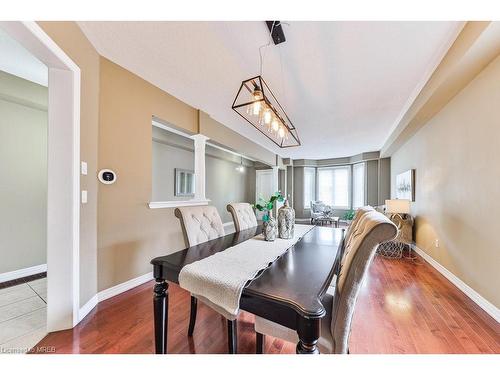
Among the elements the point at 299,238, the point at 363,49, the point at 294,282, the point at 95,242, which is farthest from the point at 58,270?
the point at 363,49

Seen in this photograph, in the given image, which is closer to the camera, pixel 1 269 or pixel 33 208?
pixel 1 269

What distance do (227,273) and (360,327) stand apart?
1.39 metres

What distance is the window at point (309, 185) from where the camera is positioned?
810 centimetres

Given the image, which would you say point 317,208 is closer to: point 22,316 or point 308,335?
point 308,335

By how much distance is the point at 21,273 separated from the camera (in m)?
2.48

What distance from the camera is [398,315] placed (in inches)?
71.6

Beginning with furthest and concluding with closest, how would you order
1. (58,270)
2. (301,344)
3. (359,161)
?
1. (359,161)
2. (58,270)
3. (301,344)

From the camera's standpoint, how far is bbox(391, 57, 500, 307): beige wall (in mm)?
1772

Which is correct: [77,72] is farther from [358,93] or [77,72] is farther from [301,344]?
[358,93]

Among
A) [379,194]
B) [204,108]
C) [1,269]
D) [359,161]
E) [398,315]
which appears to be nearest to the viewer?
[398,315]

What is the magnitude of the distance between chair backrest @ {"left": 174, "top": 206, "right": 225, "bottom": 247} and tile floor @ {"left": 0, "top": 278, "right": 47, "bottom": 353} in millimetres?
1301

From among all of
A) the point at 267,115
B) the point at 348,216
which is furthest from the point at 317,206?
the point at 267,115

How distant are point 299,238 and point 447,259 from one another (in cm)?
225

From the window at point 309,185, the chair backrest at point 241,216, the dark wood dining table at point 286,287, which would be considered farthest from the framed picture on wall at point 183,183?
the window at point 309,185
